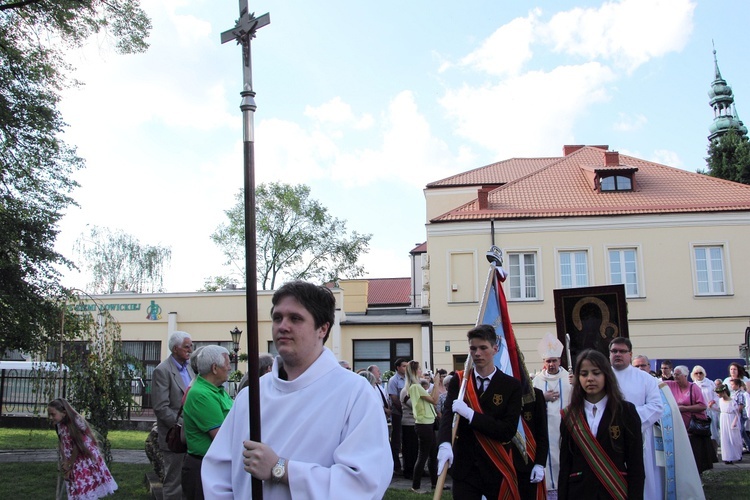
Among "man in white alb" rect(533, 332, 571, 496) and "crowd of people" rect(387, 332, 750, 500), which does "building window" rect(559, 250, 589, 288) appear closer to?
"man in white alb" rect(533, 332, 571, 496)

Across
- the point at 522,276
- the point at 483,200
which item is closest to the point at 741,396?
the point at 522,276

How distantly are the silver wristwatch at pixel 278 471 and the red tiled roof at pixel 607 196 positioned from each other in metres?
26.4

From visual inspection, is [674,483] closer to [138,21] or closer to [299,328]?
[299,328]

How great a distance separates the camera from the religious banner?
34.4 feet

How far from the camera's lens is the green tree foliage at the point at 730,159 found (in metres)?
42.1

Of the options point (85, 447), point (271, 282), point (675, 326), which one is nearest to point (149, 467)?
point (85, 447)

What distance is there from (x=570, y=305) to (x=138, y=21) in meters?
9.55

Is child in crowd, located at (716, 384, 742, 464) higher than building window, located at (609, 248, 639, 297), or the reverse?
building window, located at (609, 248, 639, 297)

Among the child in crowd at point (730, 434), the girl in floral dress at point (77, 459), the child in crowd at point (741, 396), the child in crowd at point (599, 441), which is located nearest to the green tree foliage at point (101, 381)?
the girl in floral dress at point (77, 459)

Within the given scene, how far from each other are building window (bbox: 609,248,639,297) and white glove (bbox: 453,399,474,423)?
24.4 metres

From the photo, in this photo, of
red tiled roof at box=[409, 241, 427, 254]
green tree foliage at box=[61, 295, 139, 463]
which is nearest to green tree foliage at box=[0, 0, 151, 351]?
green tree foliage at box=[61, 295, 139, 463]

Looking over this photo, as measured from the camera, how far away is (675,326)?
91.3 feet

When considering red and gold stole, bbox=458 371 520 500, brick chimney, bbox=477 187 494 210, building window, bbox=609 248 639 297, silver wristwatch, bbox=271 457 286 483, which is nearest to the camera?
silver wristwatch, bbox=271 457 286 483

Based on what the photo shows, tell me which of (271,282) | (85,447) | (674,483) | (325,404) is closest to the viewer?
(325,404)
